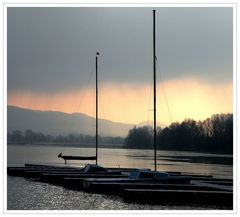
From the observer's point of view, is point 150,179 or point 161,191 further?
point 150,179

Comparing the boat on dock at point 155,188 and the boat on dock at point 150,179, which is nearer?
→ the boat on dock at point 155,188

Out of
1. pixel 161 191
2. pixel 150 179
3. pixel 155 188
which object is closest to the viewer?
pixel 161 191

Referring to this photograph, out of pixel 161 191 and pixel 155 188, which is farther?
pixel 155 188

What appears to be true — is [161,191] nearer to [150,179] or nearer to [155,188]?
[155,188]

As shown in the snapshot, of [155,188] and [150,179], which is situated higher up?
[150,179]

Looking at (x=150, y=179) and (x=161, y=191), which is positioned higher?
(x=150, y=179)

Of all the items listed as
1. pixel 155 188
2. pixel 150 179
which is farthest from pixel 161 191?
pixel 150 179

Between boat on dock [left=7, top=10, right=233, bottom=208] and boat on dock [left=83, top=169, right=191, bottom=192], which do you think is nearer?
boat on dock [left=7, top=10, right=233, bottom=208]

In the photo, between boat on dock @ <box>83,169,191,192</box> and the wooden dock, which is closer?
the wooden dock

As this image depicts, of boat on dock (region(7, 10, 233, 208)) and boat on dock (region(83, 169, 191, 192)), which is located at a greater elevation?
boat on dock (region(83, 169, 191, 192))

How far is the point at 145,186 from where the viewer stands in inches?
974

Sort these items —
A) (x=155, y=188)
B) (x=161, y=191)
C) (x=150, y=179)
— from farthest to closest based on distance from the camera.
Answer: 1. (x=150, y=179)
2. (x=155, y=188)
3. (x=161, y=191)
